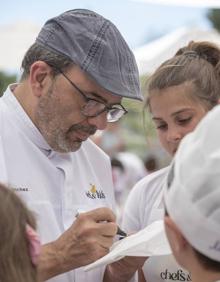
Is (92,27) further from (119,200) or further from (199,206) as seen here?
(119,200)

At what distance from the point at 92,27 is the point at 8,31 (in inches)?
237

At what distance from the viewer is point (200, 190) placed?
1432 millimetres

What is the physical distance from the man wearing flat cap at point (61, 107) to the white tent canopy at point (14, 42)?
5.00 meters

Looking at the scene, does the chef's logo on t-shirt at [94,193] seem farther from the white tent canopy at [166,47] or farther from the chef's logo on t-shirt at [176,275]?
the white tent canopy at [166,47]

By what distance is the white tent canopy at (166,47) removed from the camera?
20.5 ft

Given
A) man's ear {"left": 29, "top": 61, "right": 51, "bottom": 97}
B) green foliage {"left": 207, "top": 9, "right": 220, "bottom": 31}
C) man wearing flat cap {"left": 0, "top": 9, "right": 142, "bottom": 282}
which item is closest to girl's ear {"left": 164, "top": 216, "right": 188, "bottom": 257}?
man wearing flat cap {"left": 0, "top": 9, "right": 142, "bottom": 282}

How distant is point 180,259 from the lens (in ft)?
5.16

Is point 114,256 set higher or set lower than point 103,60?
lower

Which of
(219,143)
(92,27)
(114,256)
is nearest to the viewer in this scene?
(219,143)

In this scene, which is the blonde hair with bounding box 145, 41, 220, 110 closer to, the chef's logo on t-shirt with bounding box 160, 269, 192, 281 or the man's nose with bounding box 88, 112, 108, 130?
the man's nose with bounding box 88, 112, 108, 130

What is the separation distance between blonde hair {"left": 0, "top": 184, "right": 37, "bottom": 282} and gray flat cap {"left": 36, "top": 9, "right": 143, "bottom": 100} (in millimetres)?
884

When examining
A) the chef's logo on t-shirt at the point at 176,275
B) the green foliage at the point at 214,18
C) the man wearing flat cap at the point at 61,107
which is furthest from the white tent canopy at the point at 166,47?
the green foliage at the point at 214,18

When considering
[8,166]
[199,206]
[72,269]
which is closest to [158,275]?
[72,269]

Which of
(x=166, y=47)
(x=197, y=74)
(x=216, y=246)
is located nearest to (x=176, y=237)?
(x=216, y=246)
